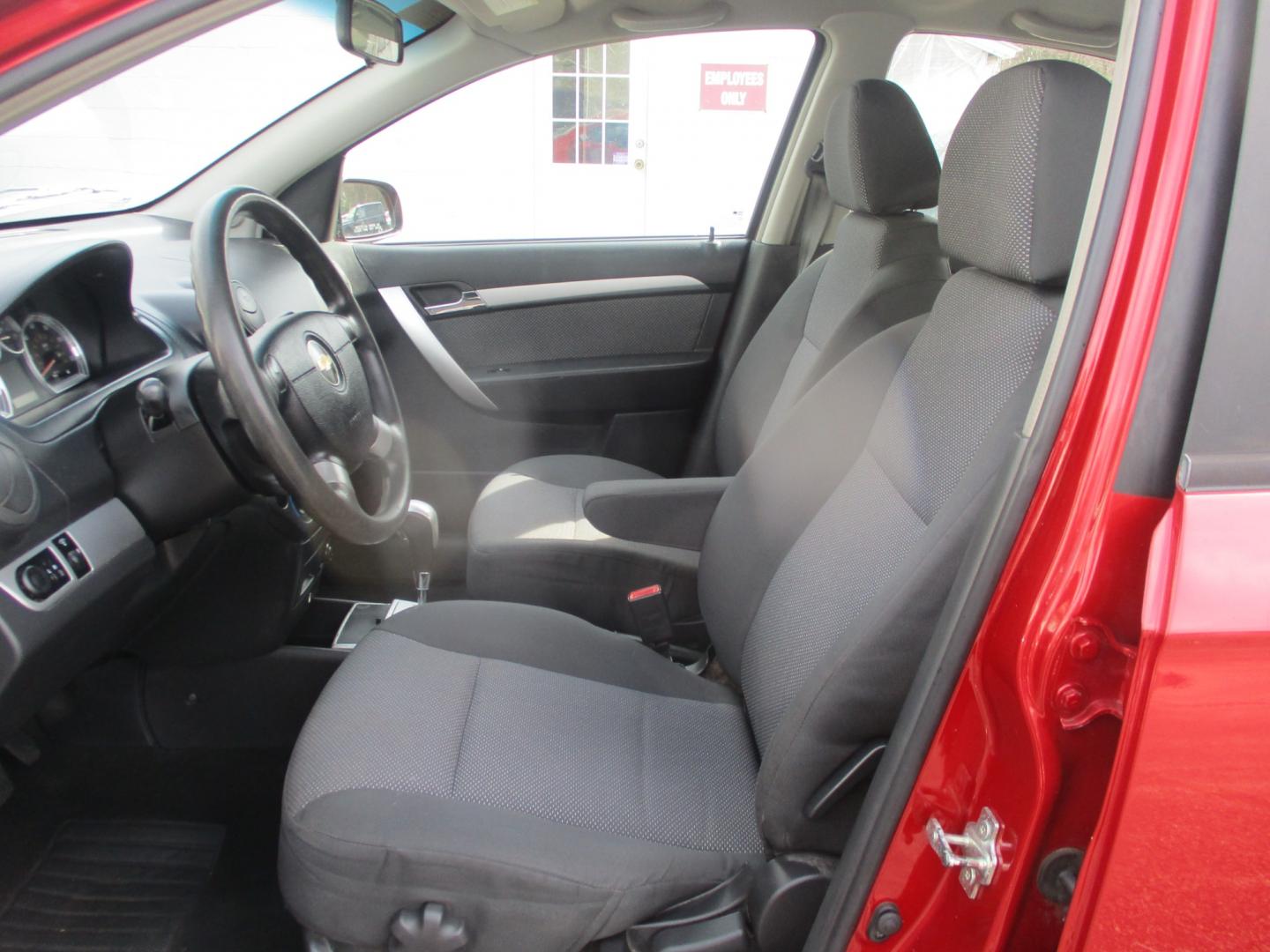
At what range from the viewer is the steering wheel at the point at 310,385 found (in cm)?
112

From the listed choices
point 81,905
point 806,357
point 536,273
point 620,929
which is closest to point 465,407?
point 536,273

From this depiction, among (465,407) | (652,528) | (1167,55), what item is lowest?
(465,407)

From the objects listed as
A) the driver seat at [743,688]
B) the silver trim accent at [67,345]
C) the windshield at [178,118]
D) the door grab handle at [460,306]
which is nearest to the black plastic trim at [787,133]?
the door grab handle at [460,306]

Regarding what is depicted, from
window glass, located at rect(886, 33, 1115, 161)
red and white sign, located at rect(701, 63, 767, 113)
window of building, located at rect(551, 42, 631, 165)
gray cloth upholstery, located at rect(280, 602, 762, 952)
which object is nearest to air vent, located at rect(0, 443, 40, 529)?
gray cloth upholstery, located at rect(280, 602, 762, 952)

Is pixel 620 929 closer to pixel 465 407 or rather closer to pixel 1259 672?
pixel 1259 672

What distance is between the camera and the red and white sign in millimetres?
3162

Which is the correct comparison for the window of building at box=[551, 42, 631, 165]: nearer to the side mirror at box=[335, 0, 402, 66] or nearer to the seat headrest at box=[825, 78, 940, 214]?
the side mirror at box=[335, 0, 402, 66]

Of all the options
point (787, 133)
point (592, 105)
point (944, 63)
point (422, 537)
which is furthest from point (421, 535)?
point (592, 105)

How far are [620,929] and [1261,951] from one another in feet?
1.92

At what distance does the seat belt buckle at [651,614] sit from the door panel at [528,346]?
86 cm

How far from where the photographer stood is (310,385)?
1319mm

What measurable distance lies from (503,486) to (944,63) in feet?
4.89

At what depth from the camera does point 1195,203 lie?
71 centimetres

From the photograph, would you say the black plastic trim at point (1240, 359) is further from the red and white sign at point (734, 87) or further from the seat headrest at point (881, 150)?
the red and white sign at point (734, 87)
